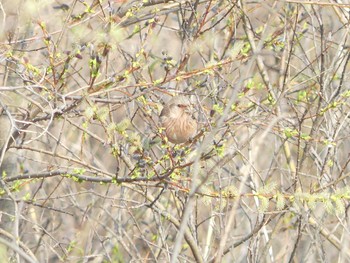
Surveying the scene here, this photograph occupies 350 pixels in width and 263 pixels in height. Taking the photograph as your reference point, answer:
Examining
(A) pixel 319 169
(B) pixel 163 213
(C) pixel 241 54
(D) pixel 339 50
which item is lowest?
A: (B) pixel 163 213

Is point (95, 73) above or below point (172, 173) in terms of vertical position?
above

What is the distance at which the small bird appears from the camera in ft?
16.1

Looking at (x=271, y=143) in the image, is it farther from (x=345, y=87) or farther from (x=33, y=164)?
(x=33, y=164)

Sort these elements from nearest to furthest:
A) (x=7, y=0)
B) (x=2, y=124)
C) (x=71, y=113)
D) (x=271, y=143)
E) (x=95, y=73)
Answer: (x=95, y=73) < (x=71, y=113) < (x=7, y=0) < (x=2, y=124) < (x=271, y=143)

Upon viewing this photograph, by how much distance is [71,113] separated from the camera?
4.66 metres

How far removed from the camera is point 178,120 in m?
4.95

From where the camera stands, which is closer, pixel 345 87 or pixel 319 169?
pixel 319 169

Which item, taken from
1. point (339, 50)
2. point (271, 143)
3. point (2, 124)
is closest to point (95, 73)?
point (2, 124)

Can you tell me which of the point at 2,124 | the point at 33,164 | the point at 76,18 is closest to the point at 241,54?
the point at 76,18

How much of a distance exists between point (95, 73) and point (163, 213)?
1331 millimetres

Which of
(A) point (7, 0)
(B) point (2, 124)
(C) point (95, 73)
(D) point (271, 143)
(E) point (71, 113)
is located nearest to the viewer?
(C) point (95, 73)

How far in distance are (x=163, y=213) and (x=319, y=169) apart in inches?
50.7

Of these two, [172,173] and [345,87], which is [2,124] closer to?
[172,173]

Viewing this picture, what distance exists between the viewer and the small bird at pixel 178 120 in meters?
4.91
